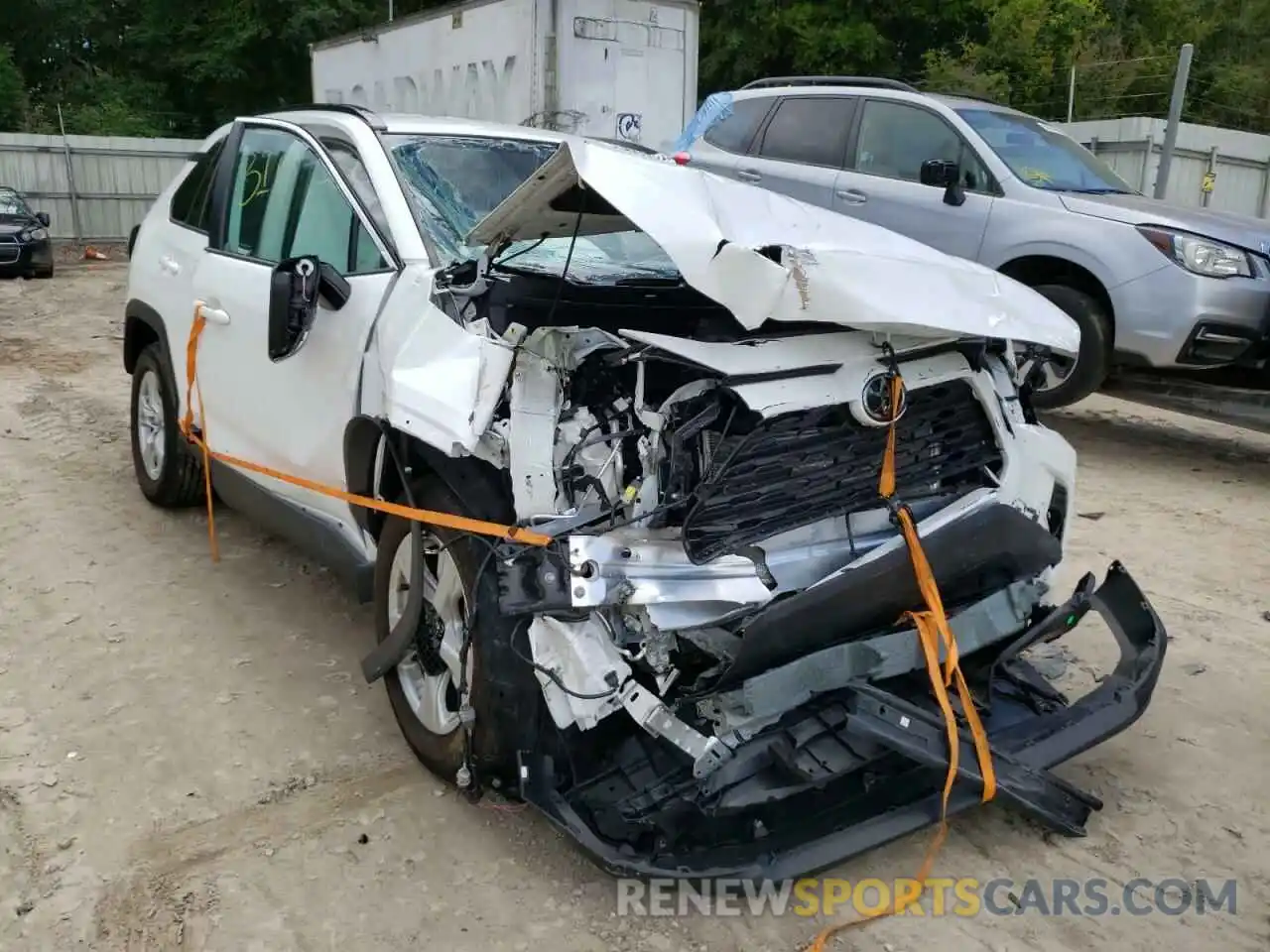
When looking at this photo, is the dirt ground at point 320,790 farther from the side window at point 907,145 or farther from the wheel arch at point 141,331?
the side window at point 907,145

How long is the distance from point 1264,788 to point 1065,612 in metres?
0.81

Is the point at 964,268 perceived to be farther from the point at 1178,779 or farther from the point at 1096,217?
the point at 1096,217

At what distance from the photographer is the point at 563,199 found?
10.0 feet

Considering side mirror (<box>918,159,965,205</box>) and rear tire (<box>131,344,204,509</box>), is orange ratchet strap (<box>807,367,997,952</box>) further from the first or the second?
side mirror (<box>918,159,965,205</box>)

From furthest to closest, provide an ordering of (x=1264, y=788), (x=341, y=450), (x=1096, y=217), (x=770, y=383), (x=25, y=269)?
(x=25, y=269), (x=1096, y=217), (x=341, y=450), (x=1264, y=788), (x=770, y=383)

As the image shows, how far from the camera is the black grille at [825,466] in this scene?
107 inches

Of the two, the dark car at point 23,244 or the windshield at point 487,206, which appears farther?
the dark car at point 23,244

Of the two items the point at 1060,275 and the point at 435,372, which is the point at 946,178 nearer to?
the point at 1060,275

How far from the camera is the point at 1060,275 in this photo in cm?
694

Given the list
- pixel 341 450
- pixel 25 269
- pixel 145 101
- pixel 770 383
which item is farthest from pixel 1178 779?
pixel 145 101

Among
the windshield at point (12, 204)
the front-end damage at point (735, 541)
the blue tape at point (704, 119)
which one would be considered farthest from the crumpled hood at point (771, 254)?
the windshield at point (12, 204)

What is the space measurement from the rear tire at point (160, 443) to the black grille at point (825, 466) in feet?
10.1

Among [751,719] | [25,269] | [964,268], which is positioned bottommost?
[25,269]

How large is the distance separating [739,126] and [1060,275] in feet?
9.33
